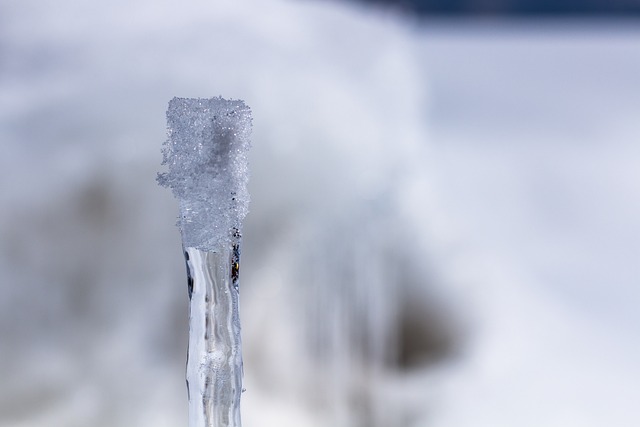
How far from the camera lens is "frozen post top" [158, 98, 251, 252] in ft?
0.81

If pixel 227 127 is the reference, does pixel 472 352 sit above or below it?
below

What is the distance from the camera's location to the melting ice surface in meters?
0.25

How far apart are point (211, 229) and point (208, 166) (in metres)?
0.02

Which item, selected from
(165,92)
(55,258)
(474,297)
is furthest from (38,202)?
(474,297)

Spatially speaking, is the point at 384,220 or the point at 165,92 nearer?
the point at 165,92

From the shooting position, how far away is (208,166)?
0.25m

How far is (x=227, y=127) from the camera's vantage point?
0.25 meters

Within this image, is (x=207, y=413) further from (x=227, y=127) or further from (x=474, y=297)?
(x=474, y=297)

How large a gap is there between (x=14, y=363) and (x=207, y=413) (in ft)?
1.62

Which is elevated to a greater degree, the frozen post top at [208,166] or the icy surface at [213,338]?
the frozen post top at [208,166]

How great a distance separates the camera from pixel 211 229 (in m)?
0.25

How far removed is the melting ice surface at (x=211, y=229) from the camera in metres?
0.25

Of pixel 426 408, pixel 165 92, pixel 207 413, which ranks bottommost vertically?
pixel 426 408

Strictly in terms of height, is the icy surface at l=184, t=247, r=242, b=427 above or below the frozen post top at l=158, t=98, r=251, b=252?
below
